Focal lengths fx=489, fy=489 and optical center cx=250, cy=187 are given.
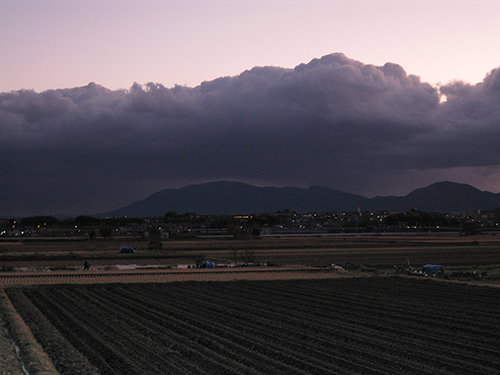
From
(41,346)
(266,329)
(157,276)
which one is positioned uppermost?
(41,346)

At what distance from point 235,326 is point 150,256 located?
129 ft

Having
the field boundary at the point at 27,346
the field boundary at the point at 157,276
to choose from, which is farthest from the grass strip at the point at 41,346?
the field boundary at the point at 157,276

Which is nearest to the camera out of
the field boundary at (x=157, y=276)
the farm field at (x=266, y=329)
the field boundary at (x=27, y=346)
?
the field boundary at (x=27, y=346)

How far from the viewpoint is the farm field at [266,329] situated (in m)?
10.8

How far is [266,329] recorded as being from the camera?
14.7 metres

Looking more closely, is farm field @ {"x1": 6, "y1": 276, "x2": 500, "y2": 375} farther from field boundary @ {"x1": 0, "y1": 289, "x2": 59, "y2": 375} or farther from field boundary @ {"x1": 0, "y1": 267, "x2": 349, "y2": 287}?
field boundary @ {"x1": 0, "y1": 267, "x2": 349, "y2": 287}

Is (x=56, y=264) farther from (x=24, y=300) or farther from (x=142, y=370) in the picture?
(x=142, y=370)

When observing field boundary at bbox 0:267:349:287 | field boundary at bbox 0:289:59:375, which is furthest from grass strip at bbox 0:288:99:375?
field boundary at bbox 0:267:349:287

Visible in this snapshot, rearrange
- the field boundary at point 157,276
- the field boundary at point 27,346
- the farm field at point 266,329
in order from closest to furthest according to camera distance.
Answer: the field boundary at point 27,346 → the farm field at point 266,329 → the field boundary at point 157,276

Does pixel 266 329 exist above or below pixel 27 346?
below

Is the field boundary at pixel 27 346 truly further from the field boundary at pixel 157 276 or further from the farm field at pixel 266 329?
the field boundary at pixel 157 276

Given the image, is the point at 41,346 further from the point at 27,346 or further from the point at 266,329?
the point at 266,329

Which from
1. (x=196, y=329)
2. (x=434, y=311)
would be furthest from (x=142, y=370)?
(x=434, y=311)

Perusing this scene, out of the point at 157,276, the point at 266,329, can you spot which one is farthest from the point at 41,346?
the point at 157,276
